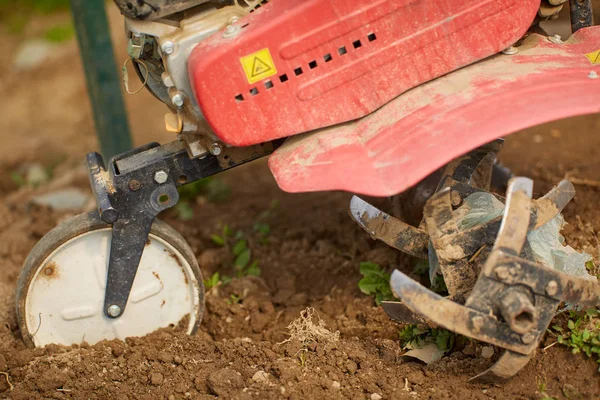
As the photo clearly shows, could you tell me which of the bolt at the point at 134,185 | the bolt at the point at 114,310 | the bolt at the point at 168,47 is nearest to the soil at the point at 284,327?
the bolt at the point at 114,310

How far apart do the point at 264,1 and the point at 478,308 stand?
126cm

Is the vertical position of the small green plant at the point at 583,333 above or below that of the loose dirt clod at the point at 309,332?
below

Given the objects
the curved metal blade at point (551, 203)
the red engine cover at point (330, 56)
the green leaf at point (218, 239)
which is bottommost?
the green leaf at point (218, 239)

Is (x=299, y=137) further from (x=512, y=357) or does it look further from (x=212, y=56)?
(x=512, y=357)

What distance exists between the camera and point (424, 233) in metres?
2.70

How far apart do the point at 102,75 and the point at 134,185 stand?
174cm

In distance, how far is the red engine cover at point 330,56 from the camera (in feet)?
7.84

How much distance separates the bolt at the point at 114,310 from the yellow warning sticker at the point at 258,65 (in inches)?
41.2

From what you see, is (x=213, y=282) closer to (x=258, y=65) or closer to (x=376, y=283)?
(x=376, y=283)

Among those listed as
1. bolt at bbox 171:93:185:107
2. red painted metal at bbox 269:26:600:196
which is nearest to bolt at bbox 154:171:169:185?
bolt at bbox 171:93:185:107

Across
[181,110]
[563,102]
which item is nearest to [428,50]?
[563,102]

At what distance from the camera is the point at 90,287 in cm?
287

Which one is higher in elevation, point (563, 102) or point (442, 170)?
point (563, 102)

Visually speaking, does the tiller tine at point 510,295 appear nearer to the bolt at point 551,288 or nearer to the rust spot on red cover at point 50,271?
the bolt at point 551,288
